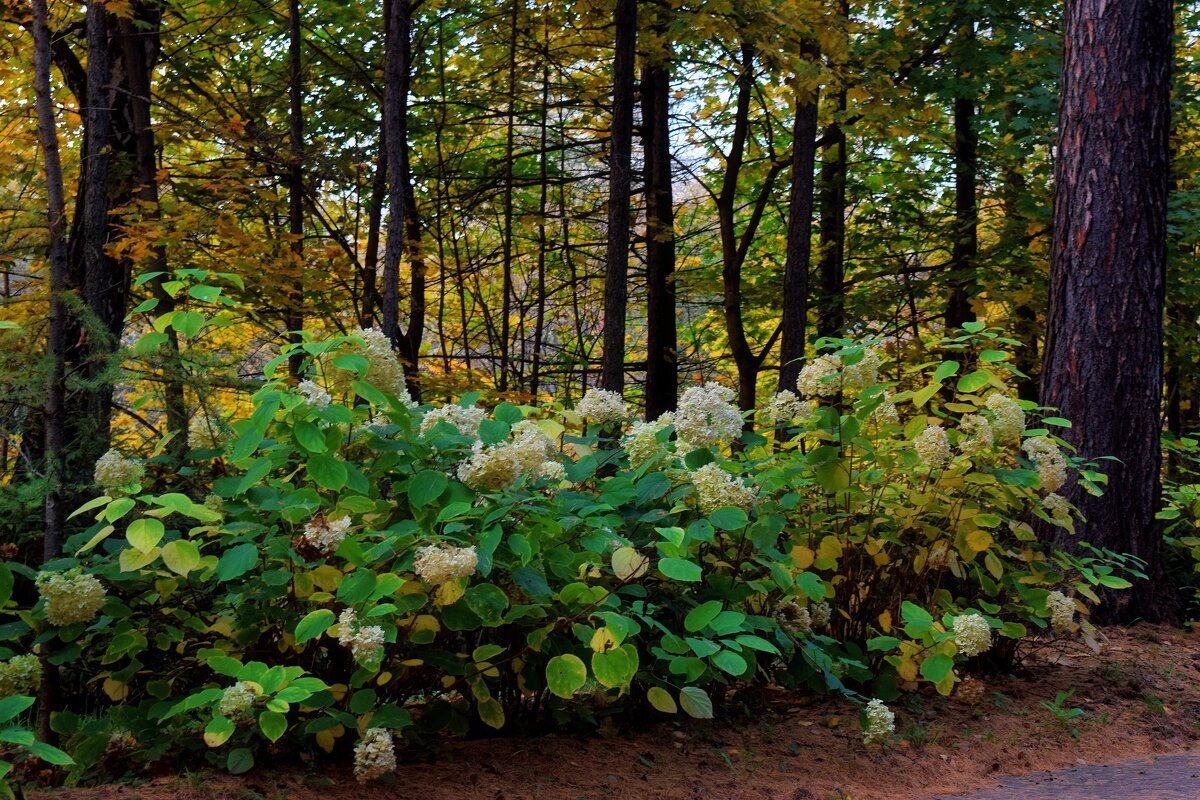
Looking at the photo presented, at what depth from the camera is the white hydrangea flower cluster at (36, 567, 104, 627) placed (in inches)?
102

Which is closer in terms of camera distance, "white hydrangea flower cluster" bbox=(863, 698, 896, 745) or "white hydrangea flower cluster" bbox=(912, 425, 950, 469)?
"white hydrangea flower cluster" bbox=(863, 698, 896, 745)

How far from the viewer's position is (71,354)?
5.48 meters

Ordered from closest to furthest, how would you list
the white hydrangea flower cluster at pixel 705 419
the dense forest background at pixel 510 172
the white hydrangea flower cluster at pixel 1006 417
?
the white hydrangea flower cluster at pixel 705 419 → the white hydrangea flower cluster at pixel 1006 417 → the dense forest background at pixel 510 172

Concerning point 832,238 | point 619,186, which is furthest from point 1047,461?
point 832,238

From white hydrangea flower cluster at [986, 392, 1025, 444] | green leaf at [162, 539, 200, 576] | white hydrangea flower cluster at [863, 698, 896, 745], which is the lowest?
white hydrangea flower cluster at [863, 698, 896, 745]

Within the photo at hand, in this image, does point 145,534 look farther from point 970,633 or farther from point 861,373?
point 970,633

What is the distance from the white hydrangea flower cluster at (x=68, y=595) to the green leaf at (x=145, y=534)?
37cm

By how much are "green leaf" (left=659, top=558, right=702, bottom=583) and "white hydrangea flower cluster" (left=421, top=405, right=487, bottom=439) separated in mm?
795

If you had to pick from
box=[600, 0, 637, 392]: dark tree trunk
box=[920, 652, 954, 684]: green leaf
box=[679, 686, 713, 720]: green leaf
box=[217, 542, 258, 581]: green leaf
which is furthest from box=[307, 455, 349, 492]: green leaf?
box=[600, 0, 637, 392]: dark tree trunk

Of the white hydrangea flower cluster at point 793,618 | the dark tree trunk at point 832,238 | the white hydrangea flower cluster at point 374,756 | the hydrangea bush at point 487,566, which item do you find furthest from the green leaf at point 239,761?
the dark tree trunk at point 832,238

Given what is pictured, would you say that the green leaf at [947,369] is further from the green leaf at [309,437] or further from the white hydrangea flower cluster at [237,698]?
the white hydrangea flower cluster at [237,698]

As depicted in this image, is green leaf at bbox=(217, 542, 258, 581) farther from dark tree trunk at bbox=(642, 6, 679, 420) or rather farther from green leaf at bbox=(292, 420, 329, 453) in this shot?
dark tree trunk at bbox=(642, 6, 679, 420)

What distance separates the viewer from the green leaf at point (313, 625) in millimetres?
2383

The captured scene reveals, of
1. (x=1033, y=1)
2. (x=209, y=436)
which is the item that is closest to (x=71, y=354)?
(x=209, y=436)
